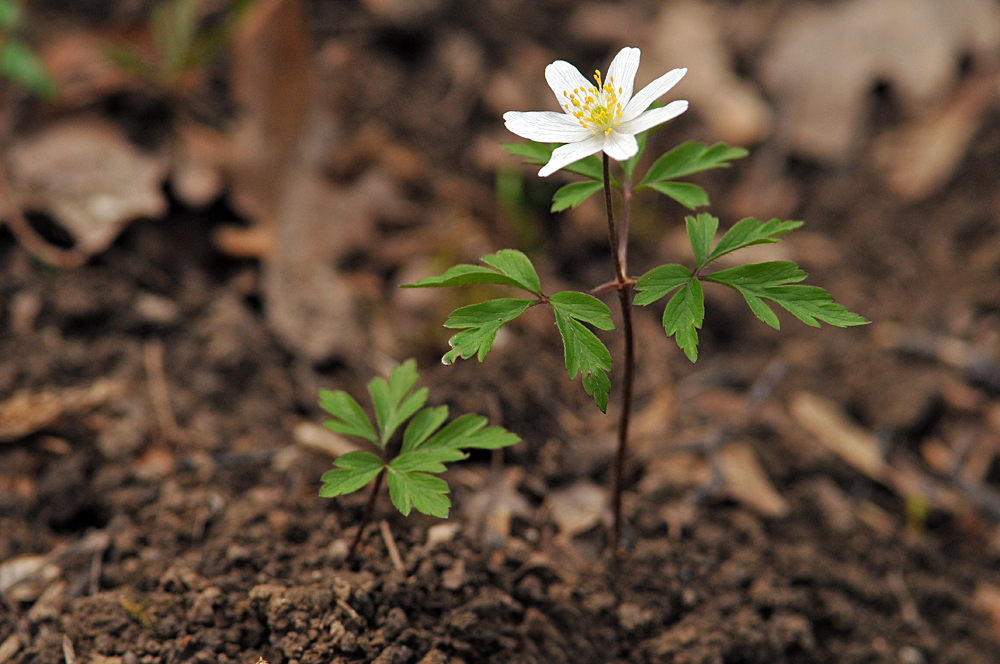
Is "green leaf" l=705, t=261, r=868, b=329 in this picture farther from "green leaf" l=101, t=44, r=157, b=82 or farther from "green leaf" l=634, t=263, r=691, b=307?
"green leaf" l=101, t=44, r=157, b=82

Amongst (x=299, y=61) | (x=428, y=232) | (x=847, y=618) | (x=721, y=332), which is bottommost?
(x=847, y=618)

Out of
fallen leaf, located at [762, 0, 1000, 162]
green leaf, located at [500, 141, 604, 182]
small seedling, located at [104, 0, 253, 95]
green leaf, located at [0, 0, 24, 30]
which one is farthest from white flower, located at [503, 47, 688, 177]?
fallen leaf, located at [762, 0, 1000, 162]

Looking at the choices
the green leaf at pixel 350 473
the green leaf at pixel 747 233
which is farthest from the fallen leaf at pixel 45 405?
the green leaf at pixel 747 233

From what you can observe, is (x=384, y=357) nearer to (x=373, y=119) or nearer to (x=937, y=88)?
(x=373, y=119)

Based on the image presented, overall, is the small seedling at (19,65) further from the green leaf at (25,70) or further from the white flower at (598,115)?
the white flower at (598,115)

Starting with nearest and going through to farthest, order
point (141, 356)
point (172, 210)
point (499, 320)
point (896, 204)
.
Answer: point (499, 320), point (141, 356), point (172, 210), point (896, 204)

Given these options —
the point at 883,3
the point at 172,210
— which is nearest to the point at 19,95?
the point at 172,210
